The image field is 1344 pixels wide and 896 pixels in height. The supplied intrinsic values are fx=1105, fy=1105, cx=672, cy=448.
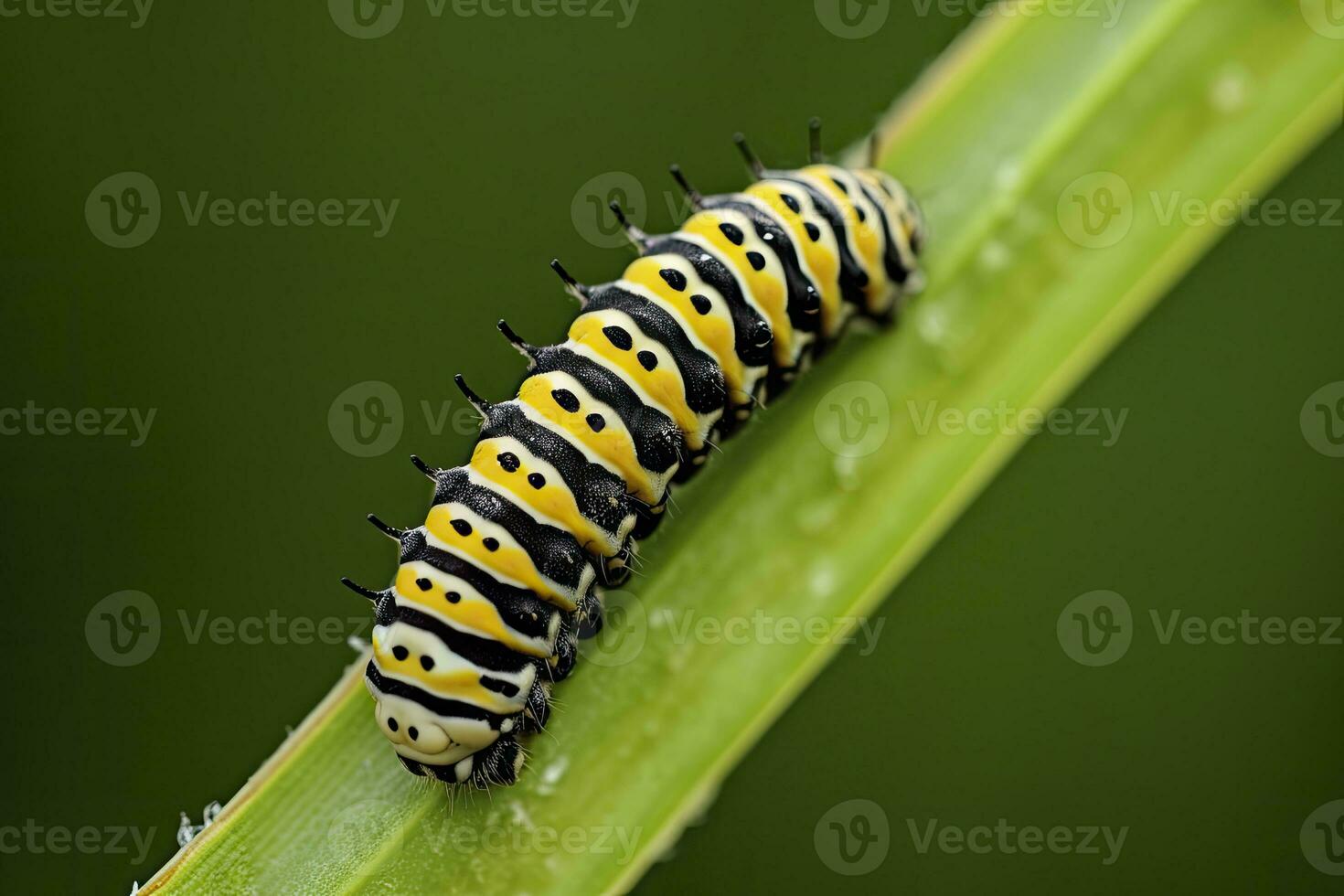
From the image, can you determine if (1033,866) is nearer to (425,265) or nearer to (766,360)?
(766,360)

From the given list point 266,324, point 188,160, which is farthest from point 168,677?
point 188,160
